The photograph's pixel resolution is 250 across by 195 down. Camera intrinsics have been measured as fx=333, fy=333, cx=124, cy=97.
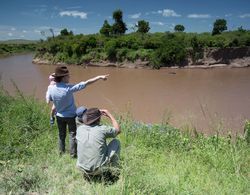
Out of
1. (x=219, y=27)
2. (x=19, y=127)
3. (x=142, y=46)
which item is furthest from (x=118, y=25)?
(x=19, y=127)

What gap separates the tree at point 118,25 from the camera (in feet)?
132

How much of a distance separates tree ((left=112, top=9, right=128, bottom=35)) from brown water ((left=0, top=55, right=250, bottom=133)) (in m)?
14.9

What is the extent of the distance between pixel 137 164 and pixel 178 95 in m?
12.8

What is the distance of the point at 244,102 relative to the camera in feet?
47.5

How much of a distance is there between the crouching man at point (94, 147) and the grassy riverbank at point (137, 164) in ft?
0.56

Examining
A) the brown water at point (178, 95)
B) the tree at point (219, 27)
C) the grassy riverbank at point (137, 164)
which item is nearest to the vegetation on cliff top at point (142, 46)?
the tree at point (219, 27)

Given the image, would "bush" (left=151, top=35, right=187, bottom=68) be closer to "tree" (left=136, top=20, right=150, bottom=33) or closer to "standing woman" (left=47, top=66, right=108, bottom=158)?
"tree" (left=136, top=20, right=150, bottom=33)

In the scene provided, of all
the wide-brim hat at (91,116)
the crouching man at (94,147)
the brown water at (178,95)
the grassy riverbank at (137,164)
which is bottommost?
the brown water at (178,95)

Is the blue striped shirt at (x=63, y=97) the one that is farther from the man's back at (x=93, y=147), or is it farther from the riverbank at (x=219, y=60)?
the riverbank at (x=219, y=60)

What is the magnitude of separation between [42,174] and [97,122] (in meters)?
0.84

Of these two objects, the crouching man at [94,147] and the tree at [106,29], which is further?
the tree at [106,29]

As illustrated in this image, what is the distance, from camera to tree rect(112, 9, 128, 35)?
4034 centimetres

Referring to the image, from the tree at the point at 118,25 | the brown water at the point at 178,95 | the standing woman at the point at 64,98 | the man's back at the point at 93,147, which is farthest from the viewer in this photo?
the tree at the point at 118,25

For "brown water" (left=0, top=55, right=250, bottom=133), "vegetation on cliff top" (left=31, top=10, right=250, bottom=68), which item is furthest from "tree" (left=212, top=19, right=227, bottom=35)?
"brown water" (left=0, top=55, right=250, bottom=133)
